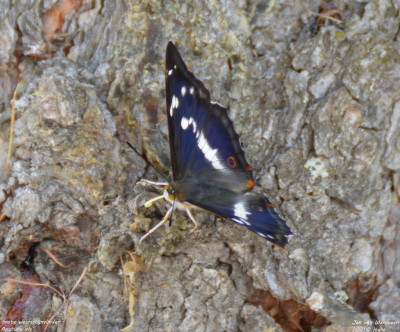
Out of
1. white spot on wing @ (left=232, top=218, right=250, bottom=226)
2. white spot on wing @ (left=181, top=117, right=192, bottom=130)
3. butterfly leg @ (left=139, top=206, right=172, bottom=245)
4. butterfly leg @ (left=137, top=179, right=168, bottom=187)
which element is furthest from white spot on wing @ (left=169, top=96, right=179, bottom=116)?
white spot on wing @ (left=232, top=218, right=250, bottom=226)

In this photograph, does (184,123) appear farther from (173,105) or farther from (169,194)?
(169,194)

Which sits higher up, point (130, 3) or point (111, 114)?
point (130, 3)

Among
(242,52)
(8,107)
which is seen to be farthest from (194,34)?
(8,107)

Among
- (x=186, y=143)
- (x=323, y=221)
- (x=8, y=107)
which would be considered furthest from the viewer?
(x=186, y=143)

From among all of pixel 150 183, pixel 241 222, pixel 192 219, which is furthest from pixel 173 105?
pixel 241 222

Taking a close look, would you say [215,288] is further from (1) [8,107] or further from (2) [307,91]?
(1) [8,107]
